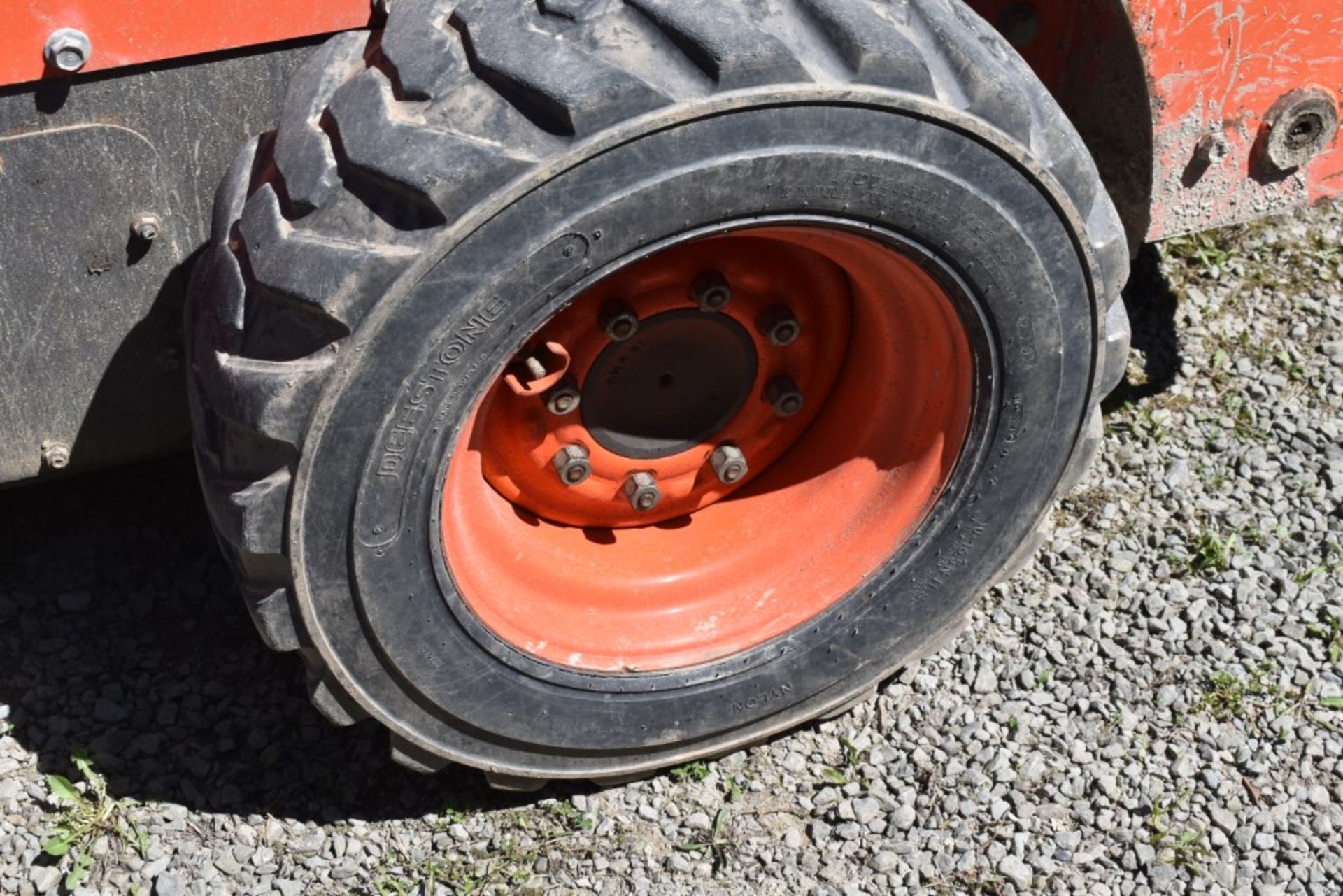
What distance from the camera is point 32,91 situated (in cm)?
219

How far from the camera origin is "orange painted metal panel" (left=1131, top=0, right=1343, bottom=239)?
2.54m

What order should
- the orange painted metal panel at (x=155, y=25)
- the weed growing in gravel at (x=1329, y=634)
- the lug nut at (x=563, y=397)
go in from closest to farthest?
the orange painted metal panel at (x=155, y=25) → the lug nut at (x=563, y=397) → the weed growing in gravel at (x=1329, y=634)

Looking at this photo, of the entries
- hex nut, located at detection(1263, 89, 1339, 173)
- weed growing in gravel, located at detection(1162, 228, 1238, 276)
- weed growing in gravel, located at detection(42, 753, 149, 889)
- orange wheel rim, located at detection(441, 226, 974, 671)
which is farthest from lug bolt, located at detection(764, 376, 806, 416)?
weed growing in gravel, located at detection(1162, 228, 1238, 276)

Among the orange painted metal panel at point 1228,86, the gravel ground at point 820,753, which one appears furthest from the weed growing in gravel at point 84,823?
the orange painted metal panel at point 1228,86

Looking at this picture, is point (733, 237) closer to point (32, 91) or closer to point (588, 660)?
point (588, 660)

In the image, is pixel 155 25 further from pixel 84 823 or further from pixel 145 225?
pixel 84 823

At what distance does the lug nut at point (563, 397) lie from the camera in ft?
8.09

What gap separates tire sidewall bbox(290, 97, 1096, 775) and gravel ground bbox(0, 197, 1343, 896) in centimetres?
19

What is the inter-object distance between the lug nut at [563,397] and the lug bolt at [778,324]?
0.32 meters

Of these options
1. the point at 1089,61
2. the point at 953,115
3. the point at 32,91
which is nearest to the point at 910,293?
the point at 953,115

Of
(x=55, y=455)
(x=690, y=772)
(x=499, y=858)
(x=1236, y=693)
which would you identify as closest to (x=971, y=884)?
(x=690, y=772)

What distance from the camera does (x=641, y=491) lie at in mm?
2648

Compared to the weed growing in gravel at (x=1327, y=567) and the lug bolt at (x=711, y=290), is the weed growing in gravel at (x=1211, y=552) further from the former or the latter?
the lug bolt at (x=711, y=290)

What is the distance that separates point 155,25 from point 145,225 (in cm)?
31
